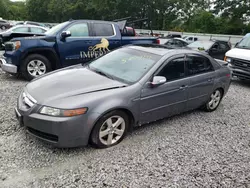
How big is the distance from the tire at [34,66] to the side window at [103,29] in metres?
1.79

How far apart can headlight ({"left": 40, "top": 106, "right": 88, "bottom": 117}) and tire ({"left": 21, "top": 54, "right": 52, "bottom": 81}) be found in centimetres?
A: 363

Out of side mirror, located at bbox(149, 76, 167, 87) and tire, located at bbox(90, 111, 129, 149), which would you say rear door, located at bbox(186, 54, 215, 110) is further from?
tire, located at bbox(90, 111, 129, 149)

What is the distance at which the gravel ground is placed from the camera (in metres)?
2.69

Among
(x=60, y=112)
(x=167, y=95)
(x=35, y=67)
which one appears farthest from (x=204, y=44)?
(x=60, y=112)

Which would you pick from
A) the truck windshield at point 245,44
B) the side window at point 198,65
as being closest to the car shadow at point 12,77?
the side window at point 198,65

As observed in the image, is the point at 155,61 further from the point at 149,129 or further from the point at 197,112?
the point at 197,112

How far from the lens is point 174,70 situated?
3.98 meters

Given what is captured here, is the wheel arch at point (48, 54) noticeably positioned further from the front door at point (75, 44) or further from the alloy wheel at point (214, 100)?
the alloy wheel at point (214, 100)

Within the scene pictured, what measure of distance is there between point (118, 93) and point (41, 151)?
4.39 feet

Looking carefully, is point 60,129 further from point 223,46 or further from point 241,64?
point 223,46

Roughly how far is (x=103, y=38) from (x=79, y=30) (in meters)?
0.77

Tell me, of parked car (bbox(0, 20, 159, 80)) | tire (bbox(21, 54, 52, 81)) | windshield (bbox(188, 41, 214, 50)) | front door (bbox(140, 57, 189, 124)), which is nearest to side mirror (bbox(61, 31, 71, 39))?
parked car (bbox(0, 20, 159, 80))

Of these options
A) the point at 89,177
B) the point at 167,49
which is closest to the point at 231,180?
the point at 89,177

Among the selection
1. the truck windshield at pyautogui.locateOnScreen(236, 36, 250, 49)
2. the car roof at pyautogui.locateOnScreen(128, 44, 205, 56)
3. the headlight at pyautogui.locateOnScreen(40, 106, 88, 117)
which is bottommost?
the headlight at pyautogui.locateOnScreen(40, 106, 88, 117)
